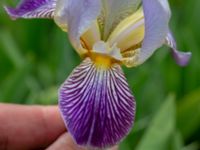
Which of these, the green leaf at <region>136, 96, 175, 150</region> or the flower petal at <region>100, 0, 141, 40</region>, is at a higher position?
the flower petal at <region>100, 0, 141, 40</region>

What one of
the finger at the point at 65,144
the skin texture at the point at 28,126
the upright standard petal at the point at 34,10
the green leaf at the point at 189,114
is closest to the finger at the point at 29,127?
the skin texture at the point at 28,126

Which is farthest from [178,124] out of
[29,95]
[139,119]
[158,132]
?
[29,95]

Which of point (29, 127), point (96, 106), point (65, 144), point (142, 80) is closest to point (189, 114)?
point (142, 80)

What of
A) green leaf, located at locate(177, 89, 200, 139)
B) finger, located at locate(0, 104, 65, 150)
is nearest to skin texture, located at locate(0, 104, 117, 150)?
finger, located at locate(0, 104, 65, 150)

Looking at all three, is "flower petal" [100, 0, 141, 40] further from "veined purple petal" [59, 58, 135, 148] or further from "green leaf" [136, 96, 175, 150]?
"green leaf" [136, 96, 175, 150]

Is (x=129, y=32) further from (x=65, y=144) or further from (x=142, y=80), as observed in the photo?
(x=142, y=80)
